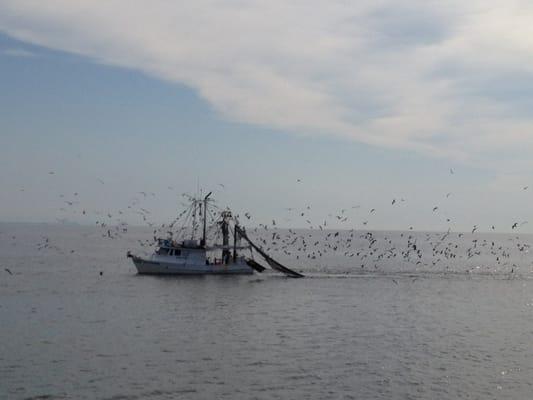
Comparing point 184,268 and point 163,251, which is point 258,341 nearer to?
point 184,268

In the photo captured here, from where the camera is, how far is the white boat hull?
278 feet

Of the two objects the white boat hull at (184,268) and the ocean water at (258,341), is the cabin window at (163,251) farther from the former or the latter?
the ocean water at (258,341)

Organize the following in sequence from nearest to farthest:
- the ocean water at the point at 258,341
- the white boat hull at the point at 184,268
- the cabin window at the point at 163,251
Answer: the ocean water at the point at 258,341, the white boat hull at the point at 184,268, the cabin window at the point at 163,251

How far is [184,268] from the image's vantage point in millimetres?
84875

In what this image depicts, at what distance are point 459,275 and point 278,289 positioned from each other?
38.5 metres

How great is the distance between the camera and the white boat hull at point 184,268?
84875 mm

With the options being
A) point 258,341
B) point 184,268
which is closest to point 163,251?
point 184,268

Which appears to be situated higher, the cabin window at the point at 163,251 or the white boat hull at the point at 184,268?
the cabin window at the point at 163,251

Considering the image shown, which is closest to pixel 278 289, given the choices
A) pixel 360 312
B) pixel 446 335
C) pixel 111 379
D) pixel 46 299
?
pixel 360 312

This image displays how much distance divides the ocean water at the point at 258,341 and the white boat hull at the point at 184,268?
5093 millimetres

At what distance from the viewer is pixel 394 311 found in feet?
197

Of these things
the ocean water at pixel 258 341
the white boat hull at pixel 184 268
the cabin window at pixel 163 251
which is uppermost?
the cabin window at pixel 163 251

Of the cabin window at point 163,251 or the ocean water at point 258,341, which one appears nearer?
the ocean water at point 258,341

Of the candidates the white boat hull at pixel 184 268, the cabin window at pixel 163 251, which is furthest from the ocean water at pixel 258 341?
the cabin window at pixel 163 251
